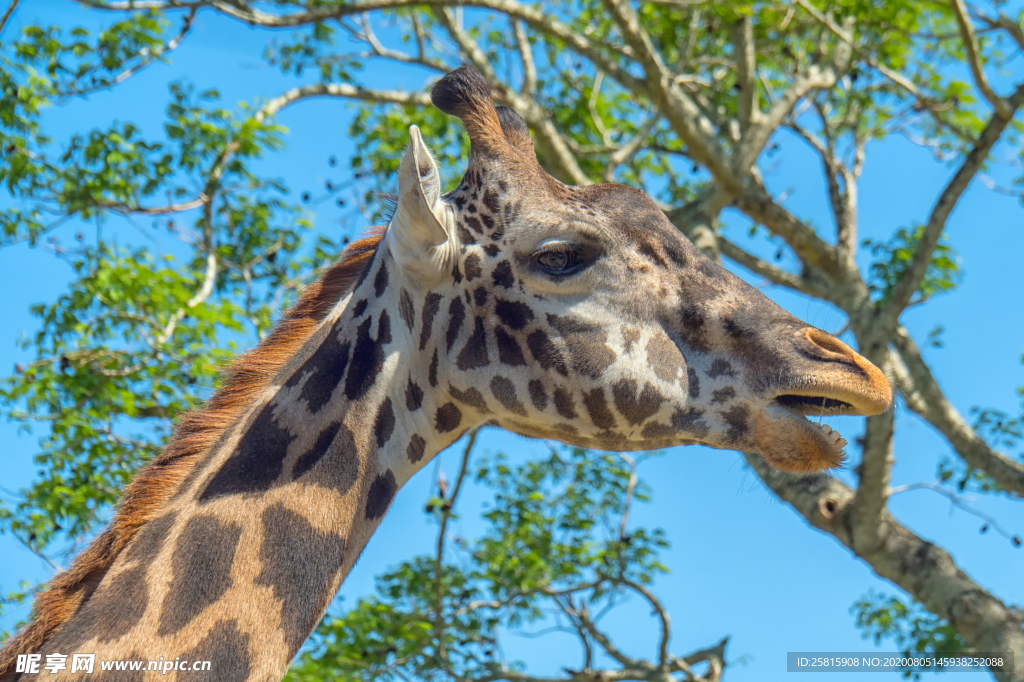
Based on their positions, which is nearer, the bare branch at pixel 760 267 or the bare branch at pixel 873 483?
the bare branch at pixel 873 483

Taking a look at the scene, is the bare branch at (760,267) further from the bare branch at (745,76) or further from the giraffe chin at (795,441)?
the giraffe chin at (795,441)

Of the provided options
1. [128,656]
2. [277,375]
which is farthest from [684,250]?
[128,656]

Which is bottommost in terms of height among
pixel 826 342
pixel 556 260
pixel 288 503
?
pixel 288 503

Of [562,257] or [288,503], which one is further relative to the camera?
[562,257]

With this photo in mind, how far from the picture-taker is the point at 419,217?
9.93 feet

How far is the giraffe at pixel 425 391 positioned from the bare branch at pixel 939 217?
485cm

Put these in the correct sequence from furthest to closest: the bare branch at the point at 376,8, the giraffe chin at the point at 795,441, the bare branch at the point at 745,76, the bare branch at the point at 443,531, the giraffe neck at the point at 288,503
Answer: the bare branch at the point at 745,76 → the bare branch at the point at 376,8 → the bare branch at the point at 443,531 → the giraffe chin at the point at 795,441 → the giraffe neck at the point at 288,503

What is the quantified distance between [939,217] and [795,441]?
558cm

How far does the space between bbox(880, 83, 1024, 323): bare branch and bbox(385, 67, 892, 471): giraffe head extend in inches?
191

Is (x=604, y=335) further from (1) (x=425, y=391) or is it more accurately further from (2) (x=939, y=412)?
(2) (x=939, y=412)

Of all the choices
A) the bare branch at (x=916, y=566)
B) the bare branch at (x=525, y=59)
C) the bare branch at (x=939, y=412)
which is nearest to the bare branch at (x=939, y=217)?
the bare branch at (x=939, y=412)

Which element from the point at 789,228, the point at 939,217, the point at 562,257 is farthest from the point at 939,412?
the point at 562,257

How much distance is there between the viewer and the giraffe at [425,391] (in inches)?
104

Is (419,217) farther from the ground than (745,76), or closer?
closer
